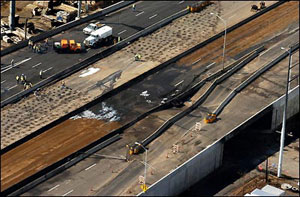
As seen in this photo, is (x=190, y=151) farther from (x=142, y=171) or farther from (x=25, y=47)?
(x=25, y=47)

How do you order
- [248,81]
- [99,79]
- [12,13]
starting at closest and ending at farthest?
[99,79] → [248,81] → [12,13]

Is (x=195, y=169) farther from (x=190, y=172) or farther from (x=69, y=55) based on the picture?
(x=69, y=55)

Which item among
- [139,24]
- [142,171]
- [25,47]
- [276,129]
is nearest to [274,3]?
[139,24]

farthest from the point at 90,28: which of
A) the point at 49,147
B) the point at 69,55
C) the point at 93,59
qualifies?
the point at 49,147

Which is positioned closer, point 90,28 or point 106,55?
point 106,55

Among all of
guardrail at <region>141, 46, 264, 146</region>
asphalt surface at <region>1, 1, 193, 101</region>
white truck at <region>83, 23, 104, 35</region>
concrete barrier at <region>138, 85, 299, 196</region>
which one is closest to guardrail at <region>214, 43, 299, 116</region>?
guardrail at <region>141, 46, 264, 146</region>

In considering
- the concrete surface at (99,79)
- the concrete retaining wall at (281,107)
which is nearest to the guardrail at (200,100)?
the concrete surface at (99,79)

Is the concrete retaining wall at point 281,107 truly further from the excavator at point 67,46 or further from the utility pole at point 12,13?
the utility pole at point 12,13
